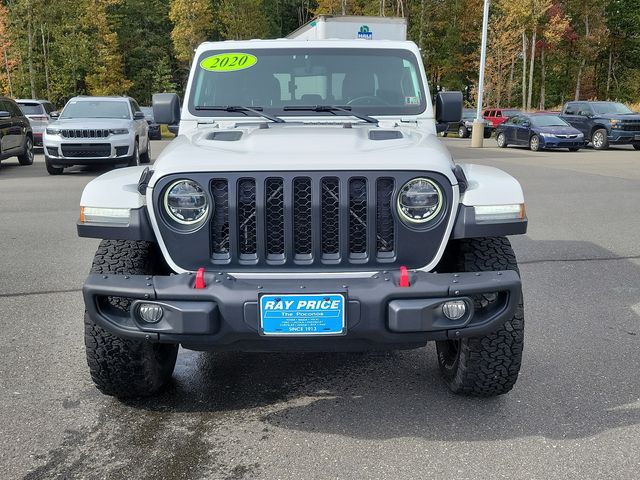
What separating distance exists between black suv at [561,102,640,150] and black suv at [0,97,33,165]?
18904 millimetres

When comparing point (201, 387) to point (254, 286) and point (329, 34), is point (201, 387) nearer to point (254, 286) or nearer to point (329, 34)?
point (254, 286)

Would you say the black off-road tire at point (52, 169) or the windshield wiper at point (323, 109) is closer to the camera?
the windshield wiper at point (323, 109)

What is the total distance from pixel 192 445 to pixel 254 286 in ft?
2.85

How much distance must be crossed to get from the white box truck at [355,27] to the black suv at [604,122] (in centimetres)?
1169

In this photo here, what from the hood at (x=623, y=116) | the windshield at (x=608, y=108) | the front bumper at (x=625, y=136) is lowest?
→ the front bumper at (x=625, y=136)

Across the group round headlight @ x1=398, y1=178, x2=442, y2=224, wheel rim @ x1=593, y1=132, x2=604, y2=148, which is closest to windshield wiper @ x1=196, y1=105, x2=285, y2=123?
round headlight @ x1=398, y1=178, x2=442, y2=224

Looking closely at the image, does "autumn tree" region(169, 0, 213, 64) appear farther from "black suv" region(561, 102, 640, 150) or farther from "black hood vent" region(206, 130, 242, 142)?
"black hood vent" region(206, 130, 242, 142)

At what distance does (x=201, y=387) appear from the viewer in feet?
12.5

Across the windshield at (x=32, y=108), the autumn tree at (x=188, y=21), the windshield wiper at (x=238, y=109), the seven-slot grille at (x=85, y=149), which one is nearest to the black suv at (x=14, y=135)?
the seven-slot grille at (x=85, y=149)

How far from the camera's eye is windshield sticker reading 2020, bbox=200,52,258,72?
15.3ft

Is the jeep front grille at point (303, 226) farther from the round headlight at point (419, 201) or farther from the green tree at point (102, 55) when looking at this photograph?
the green tree at point (102, 55)

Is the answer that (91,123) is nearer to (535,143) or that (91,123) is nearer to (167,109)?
(167,109)

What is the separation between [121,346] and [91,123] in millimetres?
12332

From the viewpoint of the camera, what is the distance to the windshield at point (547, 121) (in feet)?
77.5
